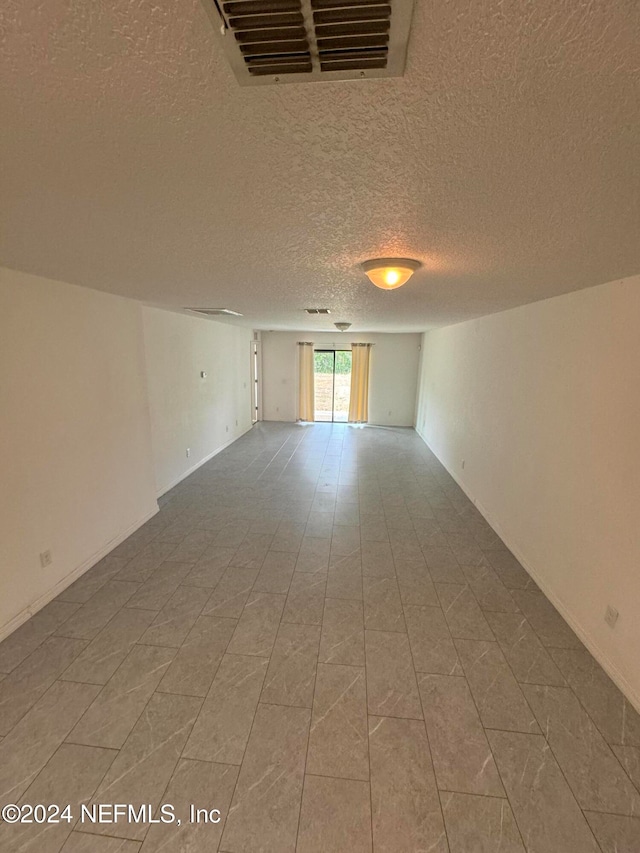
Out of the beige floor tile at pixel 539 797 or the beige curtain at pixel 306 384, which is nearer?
the beige floor tile at pixel 539 797

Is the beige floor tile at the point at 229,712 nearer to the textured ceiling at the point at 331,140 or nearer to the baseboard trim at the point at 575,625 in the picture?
the baseboard trim at the point at 575,625

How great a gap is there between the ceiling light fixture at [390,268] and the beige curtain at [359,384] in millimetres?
6123

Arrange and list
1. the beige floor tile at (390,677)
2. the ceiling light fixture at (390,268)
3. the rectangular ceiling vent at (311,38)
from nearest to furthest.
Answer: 1. the rectangular ceiling vent at (311,38)
2. the ceiling light fixture at (390,268)
3. the beige floor tile at (390,677)

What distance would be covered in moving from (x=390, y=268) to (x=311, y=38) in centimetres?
119

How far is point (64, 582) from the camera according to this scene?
100.0 inches

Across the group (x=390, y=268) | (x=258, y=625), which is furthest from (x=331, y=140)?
(x=258, y=625)

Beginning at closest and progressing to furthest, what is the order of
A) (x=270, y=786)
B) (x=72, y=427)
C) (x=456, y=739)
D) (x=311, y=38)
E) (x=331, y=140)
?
(x=311, y=38) < (x=331, y=140) < (x=270, y=786) < (x=456, y=739) < (x=72, y=427)

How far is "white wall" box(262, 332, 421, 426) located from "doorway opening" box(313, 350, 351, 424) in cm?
28

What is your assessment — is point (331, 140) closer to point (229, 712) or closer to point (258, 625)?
point (229, 712)

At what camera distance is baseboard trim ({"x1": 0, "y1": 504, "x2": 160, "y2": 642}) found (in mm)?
2154

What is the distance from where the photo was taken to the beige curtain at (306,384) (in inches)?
312

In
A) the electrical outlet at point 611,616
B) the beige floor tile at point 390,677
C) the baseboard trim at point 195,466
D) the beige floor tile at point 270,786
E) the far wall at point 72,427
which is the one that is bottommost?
the beige floor tile at point 270,786

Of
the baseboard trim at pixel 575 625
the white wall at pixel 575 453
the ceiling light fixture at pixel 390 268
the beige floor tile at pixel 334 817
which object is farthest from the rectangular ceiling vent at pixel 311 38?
the baseboard trim at pixel 575 625

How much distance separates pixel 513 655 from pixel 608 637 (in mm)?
515
